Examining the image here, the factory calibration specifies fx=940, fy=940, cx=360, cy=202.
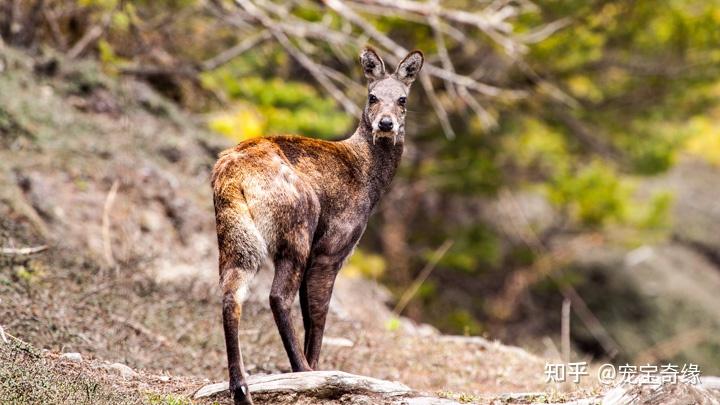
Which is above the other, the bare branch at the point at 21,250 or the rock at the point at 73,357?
the bare branch at the point at 21,250

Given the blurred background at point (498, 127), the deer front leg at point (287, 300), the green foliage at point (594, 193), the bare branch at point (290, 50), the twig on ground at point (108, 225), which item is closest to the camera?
the deer front leg at point (287, 300)

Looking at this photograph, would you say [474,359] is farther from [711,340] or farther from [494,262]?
[711,340]

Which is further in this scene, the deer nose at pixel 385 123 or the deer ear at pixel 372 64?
the deer ear at pixel 372 64

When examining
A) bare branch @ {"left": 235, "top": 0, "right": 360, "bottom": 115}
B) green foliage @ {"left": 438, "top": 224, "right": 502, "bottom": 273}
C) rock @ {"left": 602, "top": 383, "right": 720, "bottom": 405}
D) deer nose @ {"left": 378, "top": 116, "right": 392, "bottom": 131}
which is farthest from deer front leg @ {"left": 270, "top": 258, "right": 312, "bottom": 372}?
green foliage @ {"left": 438, "top": 224, "right": 502, "bottom": 273}

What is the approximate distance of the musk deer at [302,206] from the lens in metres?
6.29

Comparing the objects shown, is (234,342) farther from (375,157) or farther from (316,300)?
(375,157)

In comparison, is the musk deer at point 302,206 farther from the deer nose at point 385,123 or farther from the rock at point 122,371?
the rock at point 122,371

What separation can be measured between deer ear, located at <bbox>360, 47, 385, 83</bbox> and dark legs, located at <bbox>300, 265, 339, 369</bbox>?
1607 mm

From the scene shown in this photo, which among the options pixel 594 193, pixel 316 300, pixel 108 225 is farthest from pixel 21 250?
pixel 594 193

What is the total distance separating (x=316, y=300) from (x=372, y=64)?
1.96 m

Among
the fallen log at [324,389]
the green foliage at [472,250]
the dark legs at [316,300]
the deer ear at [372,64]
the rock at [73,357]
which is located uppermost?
the green foliage at [472,250]

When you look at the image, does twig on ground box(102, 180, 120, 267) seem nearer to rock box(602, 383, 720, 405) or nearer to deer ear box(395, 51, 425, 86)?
deer ear box(395, 51, 425, 86)

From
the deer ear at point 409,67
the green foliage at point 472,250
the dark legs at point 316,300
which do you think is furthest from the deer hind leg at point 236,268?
the green foliage at point 472,250

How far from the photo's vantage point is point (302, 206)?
21.7ft
